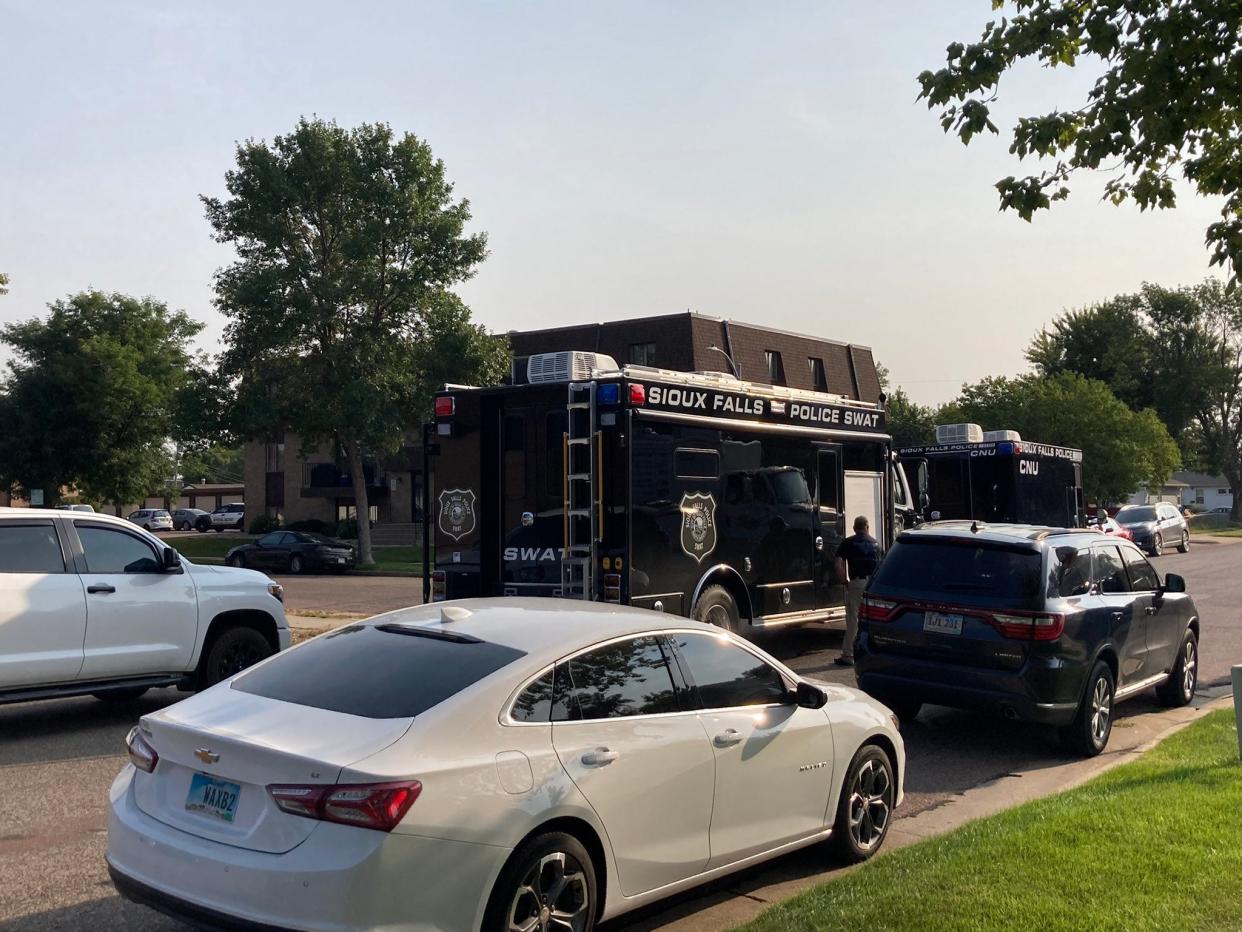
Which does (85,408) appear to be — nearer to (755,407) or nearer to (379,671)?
(755,407)

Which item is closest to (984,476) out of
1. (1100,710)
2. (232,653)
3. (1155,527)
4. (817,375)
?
(1100,710)

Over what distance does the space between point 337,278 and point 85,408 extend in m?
15.4

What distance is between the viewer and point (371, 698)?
15.3 feet

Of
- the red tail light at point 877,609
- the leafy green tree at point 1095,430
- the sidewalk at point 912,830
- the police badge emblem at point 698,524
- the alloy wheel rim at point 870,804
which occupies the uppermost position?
the leafy green tree at point 1095,430

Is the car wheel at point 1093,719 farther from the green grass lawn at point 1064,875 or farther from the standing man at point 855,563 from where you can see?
the standing man at point 855,563

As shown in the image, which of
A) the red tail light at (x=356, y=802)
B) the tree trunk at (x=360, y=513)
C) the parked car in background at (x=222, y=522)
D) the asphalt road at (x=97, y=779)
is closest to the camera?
the red tail light at (x=356, y=802)

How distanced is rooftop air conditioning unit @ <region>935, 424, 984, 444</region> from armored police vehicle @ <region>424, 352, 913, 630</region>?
8657 mm

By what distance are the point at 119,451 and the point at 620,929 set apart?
157ft

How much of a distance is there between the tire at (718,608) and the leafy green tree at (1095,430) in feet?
134

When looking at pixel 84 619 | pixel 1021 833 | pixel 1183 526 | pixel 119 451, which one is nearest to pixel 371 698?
pixel 1021 833

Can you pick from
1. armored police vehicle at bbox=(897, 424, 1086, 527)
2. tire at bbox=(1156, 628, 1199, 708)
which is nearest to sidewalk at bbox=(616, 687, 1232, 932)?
tire at bbox=(1156, 628, 1199, 708)

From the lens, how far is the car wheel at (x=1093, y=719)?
898 centimetres

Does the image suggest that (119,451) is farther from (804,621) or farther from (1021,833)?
(1021,833)

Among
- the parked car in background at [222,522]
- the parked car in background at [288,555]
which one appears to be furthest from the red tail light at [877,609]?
the parked car in background at [222,522]
